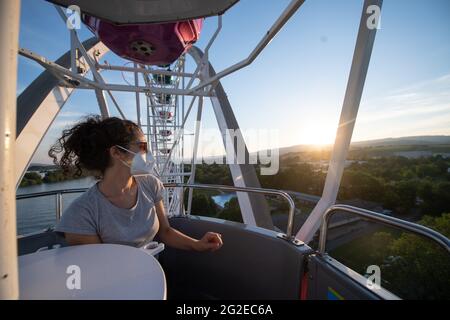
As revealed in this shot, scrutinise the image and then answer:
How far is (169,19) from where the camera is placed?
145 cm

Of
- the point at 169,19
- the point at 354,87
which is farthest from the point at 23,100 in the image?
the point at 354,87

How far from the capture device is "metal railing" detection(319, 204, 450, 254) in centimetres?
76

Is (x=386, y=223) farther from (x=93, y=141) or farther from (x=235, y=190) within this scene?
(x=93, y=141)

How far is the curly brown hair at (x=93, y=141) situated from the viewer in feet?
3.95

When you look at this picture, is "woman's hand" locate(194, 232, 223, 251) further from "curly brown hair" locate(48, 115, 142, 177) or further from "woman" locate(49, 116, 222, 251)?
"curly brown hair" locate(48, 115, 142, 177)

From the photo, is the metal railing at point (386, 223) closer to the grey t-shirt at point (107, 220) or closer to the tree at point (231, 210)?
the grey t-shirt at point (107, 220)

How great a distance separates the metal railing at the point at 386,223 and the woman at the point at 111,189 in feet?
1.88

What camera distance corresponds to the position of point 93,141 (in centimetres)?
119

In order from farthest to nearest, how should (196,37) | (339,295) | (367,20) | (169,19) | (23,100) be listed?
(23,100) < (196,37) < (367,20) < (169,19) < (339,295)

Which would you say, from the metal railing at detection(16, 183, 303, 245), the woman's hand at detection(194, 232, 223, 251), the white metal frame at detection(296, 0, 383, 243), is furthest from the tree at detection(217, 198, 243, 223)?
the woman's hand at detection(194, 232, 223, 251)

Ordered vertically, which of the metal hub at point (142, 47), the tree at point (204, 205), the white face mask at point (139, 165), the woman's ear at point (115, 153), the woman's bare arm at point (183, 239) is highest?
the metal hub at point (142, 47)

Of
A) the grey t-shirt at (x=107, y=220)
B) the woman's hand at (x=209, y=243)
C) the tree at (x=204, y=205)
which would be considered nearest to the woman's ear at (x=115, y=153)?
the grey t-shirt at (x=107, y=220)
